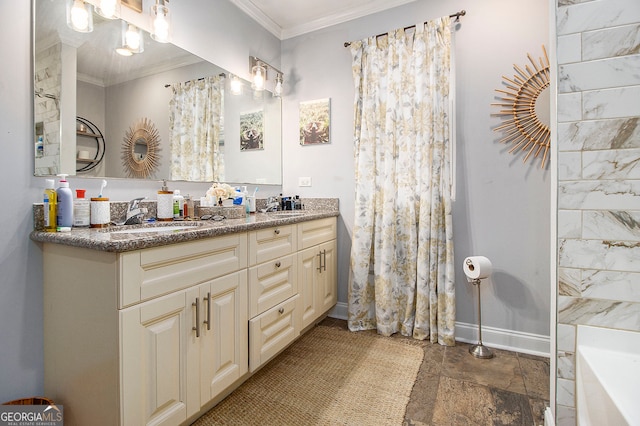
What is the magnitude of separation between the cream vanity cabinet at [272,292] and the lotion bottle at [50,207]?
83 centimetres

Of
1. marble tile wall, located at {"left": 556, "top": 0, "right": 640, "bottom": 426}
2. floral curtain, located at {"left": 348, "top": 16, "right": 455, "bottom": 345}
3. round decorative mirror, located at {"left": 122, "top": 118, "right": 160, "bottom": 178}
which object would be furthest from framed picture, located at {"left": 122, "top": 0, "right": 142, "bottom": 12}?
marble tile wall, located at {"left": 556, "top": 0, "right": 640, "bottom": 426}

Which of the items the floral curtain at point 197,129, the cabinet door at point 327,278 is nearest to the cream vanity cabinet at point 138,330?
the floral curtain at point 197,129

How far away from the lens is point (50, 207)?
4.27ft

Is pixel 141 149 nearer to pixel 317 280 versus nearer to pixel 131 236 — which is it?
pixel 131 236

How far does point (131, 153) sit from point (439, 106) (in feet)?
6.47

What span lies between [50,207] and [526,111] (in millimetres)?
2665

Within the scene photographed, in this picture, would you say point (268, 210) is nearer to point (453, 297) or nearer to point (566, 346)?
point (453, 297)

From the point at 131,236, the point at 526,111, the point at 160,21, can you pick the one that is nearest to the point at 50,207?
the point at 131,236

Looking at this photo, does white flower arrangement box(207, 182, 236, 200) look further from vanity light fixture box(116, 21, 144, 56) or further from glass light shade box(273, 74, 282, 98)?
glass light shade box(273, 74, 282, 98)

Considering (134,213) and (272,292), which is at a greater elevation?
(134,213)

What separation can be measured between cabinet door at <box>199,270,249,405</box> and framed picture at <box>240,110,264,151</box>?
1.31 meters

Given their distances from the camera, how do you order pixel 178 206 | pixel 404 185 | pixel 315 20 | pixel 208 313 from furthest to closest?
pixel 315 20
pixel 404 185
pixel 178 206
pixel 208 313

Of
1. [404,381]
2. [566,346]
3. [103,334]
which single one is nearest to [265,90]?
[103,334]

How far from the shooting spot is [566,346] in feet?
3.65
